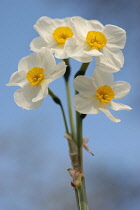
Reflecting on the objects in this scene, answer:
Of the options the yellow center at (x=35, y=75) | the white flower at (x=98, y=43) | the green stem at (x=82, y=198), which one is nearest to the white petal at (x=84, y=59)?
the white flower at (x=98, y=43)

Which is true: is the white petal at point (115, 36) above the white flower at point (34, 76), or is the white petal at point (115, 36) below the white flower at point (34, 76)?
above

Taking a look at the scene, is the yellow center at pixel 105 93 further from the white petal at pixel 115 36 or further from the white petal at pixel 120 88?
the white petal at pixel 115 36

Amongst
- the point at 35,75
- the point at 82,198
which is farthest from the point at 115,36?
the point at 82,198

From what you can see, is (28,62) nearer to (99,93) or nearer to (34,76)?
(34,76)

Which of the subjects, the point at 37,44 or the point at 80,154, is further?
the point at 37,44

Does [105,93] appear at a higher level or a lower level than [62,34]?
lower

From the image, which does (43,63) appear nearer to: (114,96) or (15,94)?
(15,94)

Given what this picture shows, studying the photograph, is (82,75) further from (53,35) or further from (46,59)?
(53,35)

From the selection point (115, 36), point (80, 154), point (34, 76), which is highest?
point (115, 36)
